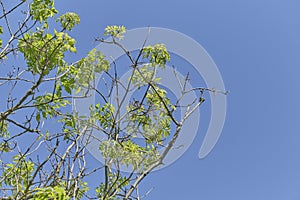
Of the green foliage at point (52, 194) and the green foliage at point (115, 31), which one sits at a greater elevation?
the green foliage at point (115, 31)

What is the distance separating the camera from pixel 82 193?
12.5 feet

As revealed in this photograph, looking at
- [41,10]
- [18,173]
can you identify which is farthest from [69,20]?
[18,173]

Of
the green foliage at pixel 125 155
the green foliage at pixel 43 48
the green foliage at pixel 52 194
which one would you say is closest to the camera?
the green foliage at pixel 52 194

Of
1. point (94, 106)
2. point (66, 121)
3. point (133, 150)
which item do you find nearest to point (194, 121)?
point (133, 150)

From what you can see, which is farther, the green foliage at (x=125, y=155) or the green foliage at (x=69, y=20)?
the green foliage at (x=69, y=20)

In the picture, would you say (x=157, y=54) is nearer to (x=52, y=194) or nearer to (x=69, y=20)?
(x=69, y=20)

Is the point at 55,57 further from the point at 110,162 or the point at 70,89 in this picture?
the point at 110,162

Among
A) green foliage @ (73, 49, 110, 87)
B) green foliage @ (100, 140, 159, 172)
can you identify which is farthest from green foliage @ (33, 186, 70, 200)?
green foliage @ (73, 49, 110, 87)

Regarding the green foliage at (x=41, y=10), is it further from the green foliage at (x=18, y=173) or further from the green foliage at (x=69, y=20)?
the green foliage at (x=18, y=173)

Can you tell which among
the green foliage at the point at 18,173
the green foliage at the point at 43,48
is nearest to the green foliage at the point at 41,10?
the green foliage at the point at 43,48

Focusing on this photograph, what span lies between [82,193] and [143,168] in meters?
0.71

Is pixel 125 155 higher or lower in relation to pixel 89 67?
lower

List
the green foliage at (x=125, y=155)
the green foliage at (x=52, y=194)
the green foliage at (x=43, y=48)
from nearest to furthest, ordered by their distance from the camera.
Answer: the green foliage at (x=52, y=194) < the green foliage at (x=125, y=155) < the green foliage at (x=43, y=48)

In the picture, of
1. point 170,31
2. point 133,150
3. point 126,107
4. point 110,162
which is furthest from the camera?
point 170,31
